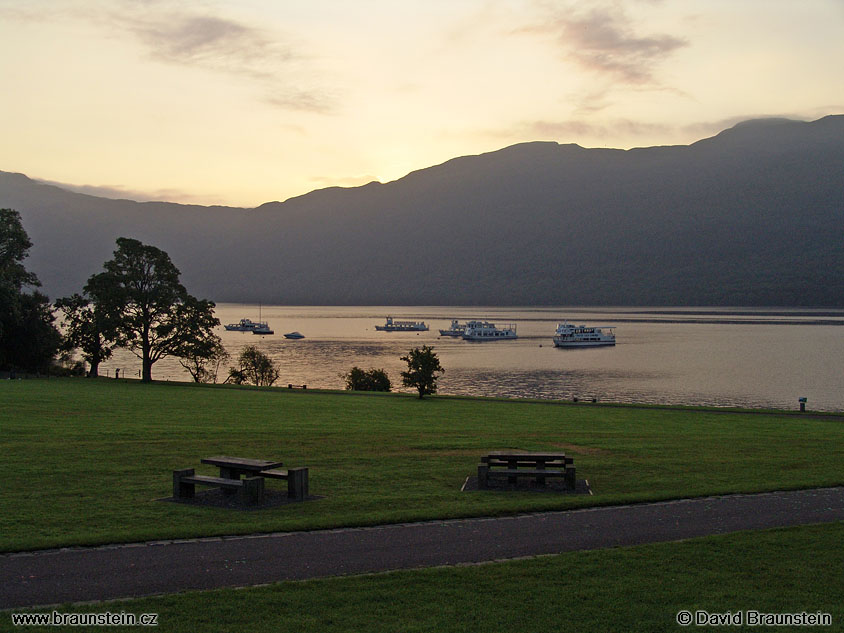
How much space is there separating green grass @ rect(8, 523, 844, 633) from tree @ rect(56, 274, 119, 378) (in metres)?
53.7

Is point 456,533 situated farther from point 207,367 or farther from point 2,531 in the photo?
point 207,367

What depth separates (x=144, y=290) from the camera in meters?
60.1

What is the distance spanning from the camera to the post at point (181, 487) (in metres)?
13.8

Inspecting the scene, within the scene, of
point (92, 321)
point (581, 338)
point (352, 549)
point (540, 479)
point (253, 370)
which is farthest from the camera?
point (581, 338)

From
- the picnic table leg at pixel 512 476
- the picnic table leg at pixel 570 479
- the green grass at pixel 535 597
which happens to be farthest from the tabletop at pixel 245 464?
the picnic table leg at pixel 570 479

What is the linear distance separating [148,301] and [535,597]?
184 feet

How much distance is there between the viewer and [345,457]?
18531 mm

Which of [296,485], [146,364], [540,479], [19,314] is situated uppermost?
[19,314]

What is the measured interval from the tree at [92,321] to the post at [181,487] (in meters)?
47.7

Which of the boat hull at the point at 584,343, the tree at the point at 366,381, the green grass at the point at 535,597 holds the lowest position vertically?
the tree at the point at 366,381

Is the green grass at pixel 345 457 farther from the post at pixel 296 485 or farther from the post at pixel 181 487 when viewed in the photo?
the post at pixel 296 485

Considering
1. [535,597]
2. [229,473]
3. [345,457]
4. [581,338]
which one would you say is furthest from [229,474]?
[581,338]

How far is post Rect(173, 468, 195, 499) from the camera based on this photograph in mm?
13805

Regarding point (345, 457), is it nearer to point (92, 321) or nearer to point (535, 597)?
point (535, 597)
